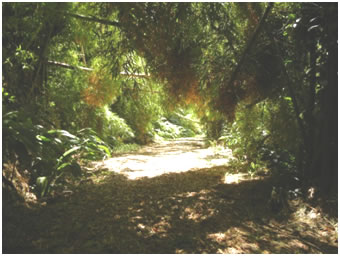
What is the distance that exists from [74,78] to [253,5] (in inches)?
150

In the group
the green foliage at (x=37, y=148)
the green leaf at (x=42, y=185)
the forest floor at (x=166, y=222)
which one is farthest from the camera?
the green leaf at (x=42, y=185)

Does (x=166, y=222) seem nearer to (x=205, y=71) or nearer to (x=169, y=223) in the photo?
(x=169, y=223)

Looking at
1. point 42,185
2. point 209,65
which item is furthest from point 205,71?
point 42,185

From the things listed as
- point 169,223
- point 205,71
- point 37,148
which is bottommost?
point 169,223

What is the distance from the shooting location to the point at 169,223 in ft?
7.59

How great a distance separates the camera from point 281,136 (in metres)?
3.35

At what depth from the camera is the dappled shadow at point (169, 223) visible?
1870 mm

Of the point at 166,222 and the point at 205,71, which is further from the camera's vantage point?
the point at 205,71

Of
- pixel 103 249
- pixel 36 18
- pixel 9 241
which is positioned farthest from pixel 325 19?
pixel 9 241

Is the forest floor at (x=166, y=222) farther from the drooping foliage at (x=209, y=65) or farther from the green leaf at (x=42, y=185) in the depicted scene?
the drooping foliage at (x=209, y=65)

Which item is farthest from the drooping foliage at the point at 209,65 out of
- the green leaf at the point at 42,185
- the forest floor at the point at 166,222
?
the forest floor at the point at 166,222

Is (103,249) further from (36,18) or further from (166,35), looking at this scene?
(36,18)

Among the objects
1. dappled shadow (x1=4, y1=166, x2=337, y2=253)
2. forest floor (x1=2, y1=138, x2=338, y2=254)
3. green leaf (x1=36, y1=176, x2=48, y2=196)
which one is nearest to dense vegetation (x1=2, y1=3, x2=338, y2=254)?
green leaf (x1=36, y1=176, x2=48, y2=196)

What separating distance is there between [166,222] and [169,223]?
4cm
